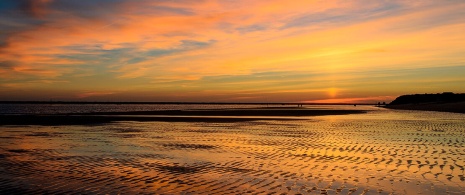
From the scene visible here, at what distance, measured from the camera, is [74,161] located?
15.8 m

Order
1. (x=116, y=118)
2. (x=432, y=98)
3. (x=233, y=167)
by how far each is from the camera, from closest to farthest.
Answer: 1. (x=233, y=167)
2. (x=116, y=118)
3. (x=432, y=98)

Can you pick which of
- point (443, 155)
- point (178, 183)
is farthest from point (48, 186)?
point (443, 155)

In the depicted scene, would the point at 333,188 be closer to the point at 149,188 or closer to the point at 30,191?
the point at 149,188

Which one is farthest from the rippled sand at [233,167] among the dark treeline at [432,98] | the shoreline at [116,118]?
the dark treeline at [432,98]

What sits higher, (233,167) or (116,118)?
(116,118)

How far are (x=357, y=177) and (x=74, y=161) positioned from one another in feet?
32.6

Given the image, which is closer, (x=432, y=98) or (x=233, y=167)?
(x=233, y=167)

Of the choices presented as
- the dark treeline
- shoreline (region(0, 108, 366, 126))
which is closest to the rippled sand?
shoreline (region(0, 108, 366, 126))

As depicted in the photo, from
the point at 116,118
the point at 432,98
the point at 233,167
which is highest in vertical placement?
the point at 432,98

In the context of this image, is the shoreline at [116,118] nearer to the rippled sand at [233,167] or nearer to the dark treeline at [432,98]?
the rippled sand at [233,167]

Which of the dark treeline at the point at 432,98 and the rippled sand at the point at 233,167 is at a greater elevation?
the dark treeline at the point at 432,98

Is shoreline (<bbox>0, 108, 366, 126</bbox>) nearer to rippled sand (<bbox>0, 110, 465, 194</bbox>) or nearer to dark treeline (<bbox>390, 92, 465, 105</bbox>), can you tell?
rippled sand (<bbox>0, 110, 465, 194</bbox>)

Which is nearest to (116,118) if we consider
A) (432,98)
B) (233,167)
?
(233,167)

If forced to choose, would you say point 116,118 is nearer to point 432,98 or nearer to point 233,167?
point 233,167
